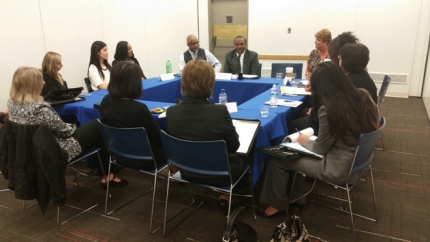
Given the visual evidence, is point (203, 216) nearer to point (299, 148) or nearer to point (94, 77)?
point (299, 148)

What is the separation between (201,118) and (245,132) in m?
0.42

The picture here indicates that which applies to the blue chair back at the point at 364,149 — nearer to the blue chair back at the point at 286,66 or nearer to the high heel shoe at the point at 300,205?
the high heel shoe at the point at 300,205

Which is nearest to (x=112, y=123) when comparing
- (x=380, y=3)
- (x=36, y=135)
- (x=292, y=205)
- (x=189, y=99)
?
(x=36, y=135)

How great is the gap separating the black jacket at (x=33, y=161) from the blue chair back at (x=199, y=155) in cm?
76

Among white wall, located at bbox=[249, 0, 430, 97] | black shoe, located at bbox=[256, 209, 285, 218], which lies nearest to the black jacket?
black shoe, located at bbox=[256, 209, 285, 218]

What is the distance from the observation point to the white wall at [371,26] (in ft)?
19.0

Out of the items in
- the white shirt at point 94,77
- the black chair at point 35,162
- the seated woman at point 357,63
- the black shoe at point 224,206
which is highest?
the seated woman at point 357,63

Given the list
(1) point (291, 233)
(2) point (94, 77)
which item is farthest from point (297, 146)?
(2) point (94, 77)

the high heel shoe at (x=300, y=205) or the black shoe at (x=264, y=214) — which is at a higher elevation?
the high heel shoe at (x=300, y=205)

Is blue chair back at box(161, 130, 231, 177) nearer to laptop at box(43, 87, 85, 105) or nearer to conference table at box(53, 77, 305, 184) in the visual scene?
conference table at box(53, 77, 305, 184)

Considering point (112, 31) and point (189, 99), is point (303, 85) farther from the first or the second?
point (112, 31)

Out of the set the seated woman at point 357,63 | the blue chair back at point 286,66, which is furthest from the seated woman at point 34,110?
the blue chair back at point 286,66

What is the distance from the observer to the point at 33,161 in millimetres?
2189

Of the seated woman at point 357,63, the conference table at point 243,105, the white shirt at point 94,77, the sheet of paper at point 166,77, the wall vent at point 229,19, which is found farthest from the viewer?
the wall vent at point 229,19
